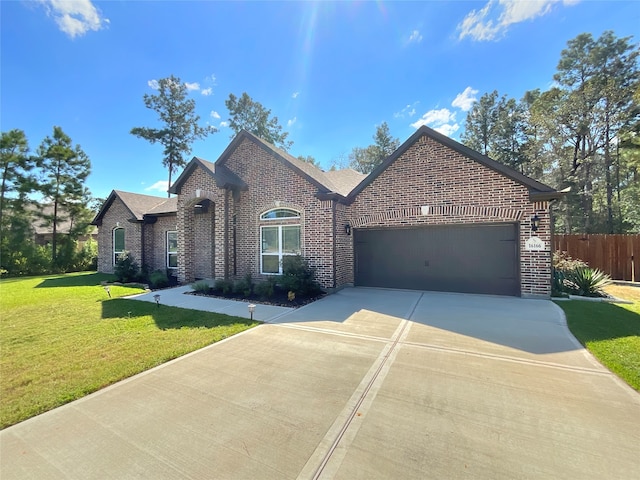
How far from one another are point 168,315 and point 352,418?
6.05 meters

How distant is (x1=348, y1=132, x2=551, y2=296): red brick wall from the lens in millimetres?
8188

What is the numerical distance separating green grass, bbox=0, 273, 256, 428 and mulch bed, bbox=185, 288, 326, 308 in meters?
1.65

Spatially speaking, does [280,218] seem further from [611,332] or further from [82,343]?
[611,332]

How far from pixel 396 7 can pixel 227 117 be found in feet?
83.6

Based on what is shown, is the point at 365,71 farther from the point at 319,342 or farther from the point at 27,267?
the point at 27,267

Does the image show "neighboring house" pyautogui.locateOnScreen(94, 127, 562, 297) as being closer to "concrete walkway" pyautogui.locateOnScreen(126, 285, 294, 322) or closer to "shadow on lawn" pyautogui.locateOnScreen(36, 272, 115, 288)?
"concrete walkway" pyautogui.locateOnScreen(126, 285, 294, 322)

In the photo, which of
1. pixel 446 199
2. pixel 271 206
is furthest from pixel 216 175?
pixel 446 199

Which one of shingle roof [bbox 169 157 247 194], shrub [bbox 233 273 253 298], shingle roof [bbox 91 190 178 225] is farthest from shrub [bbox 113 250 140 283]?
shrub [bbox 233 273 253 298]

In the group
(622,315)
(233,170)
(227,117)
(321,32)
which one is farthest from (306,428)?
(227,117)

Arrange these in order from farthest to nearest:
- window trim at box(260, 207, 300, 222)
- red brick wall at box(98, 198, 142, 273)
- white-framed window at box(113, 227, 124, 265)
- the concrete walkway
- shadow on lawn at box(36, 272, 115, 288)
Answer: white-framed window at box(113, 227, 124, 265) → red brick wall at box(98, 198, 142, 273) → shadow on lawn at box(36, 272, 115, 288) → window trim at box(260, 207, 300, 222) → the concrete walkway

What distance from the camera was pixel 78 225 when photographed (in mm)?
21391

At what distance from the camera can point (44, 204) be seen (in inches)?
796

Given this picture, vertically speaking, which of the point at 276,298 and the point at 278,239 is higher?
the point at 278,239

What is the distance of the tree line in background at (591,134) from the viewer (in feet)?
65.1
